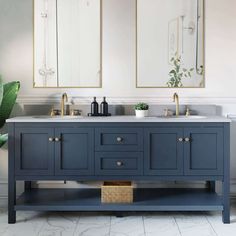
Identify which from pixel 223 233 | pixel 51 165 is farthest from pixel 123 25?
pixel 223 233

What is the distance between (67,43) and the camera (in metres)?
3.94

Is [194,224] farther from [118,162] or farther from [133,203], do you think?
[118,162]

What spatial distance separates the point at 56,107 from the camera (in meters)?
3.96

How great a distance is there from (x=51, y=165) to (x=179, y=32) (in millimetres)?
1649

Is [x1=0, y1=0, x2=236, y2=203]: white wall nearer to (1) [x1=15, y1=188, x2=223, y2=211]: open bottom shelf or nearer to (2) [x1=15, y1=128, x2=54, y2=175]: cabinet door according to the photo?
(2) [x1=15, y1=128, x2=54, y2=175]: cabinet door

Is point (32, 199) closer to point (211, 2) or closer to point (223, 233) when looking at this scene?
point (223, 233)

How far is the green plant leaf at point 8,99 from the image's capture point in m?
3.72

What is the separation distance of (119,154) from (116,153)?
25mm

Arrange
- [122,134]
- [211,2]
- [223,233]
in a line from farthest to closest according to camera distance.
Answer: [211,2] < [122,134] < [223,233]

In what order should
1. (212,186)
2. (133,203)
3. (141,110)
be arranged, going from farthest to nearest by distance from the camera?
(212,186)
(141,110)
(133,203)

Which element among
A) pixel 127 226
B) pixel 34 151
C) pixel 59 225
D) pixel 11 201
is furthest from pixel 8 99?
pixel 127 226

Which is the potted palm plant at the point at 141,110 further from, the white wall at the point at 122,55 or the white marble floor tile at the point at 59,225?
the white marble floor tile at the point at 59,225

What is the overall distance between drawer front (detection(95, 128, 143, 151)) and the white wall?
23.8 inches

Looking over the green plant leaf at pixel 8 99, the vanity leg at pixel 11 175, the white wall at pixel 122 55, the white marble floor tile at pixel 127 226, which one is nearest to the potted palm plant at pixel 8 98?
the green plant leaf at pixel 8 99
